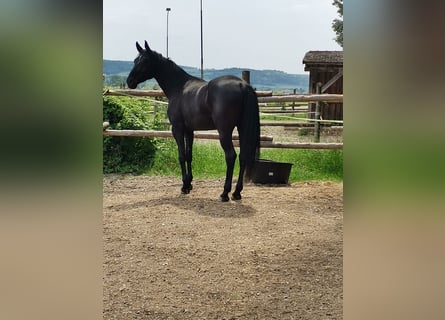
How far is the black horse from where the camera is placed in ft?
14.5

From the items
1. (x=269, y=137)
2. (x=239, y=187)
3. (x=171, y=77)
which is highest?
(x=171, y=77)

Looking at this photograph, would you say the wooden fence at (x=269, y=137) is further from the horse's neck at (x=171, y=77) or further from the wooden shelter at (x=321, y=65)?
the wooden shelter at (x=321, y=65)

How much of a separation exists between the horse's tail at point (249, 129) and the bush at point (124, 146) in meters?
2.42

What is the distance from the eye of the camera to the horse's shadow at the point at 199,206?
13.7ft

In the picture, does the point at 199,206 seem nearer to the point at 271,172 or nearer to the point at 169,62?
the point at 271,172

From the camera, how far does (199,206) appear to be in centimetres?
444

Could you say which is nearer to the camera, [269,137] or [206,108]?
[206,108]

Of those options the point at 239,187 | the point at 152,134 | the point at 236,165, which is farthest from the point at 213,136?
the point at 239,187

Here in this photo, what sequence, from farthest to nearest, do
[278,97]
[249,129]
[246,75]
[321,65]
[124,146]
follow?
[321,65] → [124,146] → [246,75] → [278,97] → [249,129]

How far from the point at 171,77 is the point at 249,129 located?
58.7 inches
